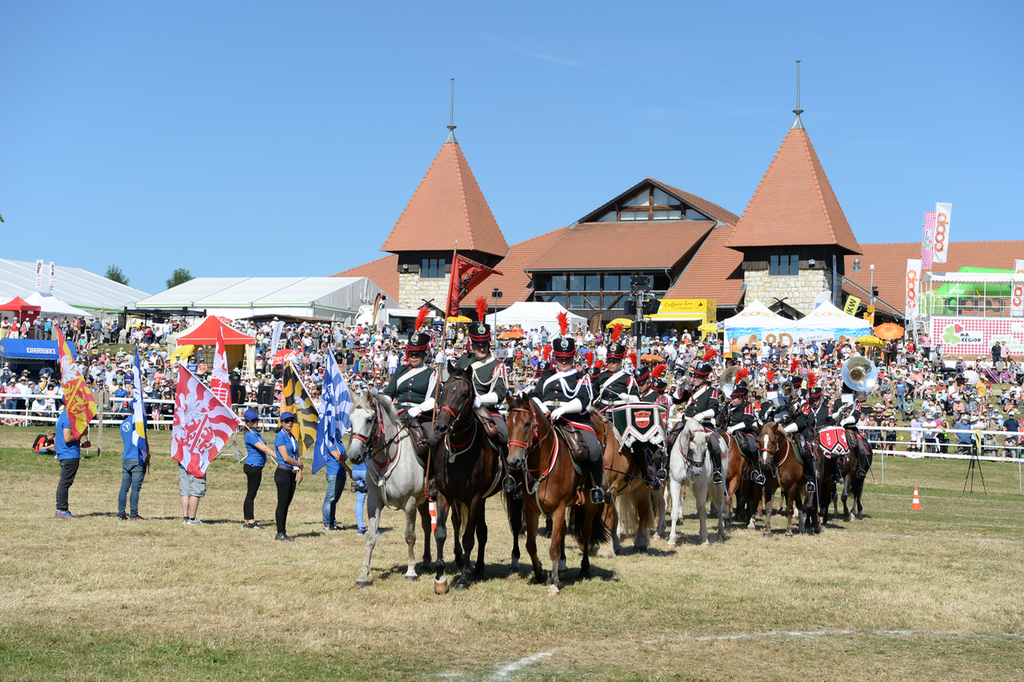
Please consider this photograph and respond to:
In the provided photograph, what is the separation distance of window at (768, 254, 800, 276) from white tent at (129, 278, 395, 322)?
27100mm

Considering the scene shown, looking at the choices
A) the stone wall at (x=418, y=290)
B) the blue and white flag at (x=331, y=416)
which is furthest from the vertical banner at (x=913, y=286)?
the blue and white flag at (x=331, y=416)

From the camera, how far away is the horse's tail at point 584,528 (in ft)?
40.8

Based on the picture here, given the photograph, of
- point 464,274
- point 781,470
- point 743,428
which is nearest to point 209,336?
point 464,274

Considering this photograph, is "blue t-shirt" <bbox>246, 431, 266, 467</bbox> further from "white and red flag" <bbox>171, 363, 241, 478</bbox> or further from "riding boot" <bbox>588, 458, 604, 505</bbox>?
"riding boot" <bbox>588, 458, 604, 505</bbox>

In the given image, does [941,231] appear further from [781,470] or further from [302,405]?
[302,405]

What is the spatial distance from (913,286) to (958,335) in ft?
23.9

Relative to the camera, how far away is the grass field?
27.2 feet

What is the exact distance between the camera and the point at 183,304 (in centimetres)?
6525

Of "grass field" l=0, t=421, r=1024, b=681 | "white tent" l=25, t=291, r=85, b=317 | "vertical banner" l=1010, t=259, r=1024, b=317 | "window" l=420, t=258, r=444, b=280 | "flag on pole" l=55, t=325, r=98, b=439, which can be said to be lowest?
"grass field" l=0, t=421, r=1024, b=681

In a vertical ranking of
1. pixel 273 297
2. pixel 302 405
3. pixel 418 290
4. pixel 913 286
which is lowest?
pixel 302 405

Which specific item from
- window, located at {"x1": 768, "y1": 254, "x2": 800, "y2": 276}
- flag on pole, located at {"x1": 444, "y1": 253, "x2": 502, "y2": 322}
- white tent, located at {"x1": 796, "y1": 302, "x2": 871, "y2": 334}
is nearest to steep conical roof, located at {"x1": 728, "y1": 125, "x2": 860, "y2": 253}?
window, located at {"x1": 768, "y1": 254, "x2": 800, "y2": 276}

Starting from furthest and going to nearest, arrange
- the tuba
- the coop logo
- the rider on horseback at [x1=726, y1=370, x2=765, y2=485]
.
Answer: the coop logo, the tuba, the rider on horseback at [x1=726, y1=370, x2=765, y2=485]

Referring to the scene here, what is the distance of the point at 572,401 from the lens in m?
12.1

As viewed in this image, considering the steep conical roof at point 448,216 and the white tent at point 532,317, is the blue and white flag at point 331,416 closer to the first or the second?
the white tent at point 532,317
